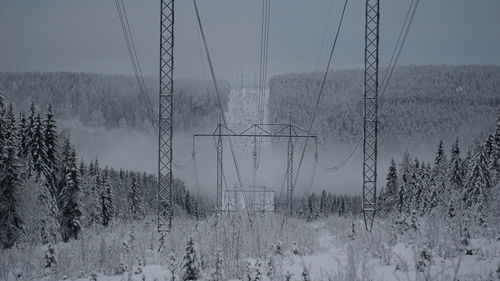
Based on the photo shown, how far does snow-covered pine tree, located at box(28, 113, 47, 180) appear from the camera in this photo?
33.9 metres

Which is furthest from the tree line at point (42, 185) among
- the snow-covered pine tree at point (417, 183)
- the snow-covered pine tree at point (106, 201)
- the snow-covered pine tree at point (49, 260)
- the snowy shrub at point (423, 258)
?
the snow-covered pine tree at point (417, 183)

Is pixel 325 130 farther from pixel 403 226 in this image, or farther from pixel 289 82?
pixel 403 226

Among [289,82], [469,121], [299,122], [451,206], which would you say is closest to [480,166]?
[451,206]

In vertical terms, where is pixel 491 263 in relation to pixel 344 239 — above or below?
above

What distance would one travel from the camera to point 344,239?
1010 centimetres

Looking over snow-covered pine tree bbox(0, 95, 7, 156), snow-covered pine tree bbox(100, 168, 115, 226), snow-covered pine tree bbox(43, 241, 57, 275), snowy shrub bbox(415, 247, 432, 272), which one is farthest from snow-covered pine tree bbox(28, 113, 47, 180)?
snowy shrub bbox(415, 247, 432, 272)

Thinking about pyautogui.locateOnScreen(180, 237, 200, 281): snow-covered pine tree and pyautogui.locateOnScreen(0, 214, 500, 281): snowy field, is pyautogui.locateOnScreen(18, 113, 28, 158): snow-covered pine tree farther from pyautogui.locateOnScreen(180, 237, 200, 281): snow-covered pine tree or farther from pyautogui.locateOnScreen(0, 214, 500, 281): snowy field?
pyautogui.locateOnScreen(180, 237, 200, 281): snow-covered pine tree

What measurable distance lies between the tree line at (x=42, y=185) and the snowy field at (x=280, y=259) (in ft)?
23.1

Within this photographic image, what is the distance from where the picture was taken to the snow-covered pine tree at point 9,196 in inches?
1068

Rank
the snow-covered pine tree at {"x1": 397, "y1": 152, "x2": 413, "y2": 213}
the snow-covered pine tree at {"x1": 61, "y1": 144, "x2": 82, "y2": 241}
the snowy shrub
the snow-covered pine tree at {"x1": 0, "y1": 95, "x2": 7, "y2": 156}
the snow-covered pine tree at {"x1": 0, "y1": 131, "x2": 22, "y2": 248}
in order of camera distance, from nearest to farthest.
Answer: the snowy shrub < the snow-covered pine tree at {"x1": 0, "y1": 95, "x2": 7, "y2": 156} < the snow-covered pine tree at {"x1": 0, "y1": 131, "x2": 22, "y2": 248} < the snow-covered pine tree at {"x1": 61, "y1": 144, "x2": 82, "y2": 241} < the snow-covered pine tree at {"x1": 397, "y1": 152, "x2": 413, "y2": 213}

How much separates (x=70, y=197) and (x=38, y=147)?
544 cm

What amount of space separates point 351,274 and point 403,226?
4.81m

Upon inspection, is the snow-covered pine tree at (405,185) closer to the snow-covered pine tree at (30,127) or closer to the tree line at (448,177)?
the tree line at (448,177)

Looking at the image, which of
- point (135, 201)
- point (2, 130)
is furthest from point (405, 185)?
point (2, 130)
